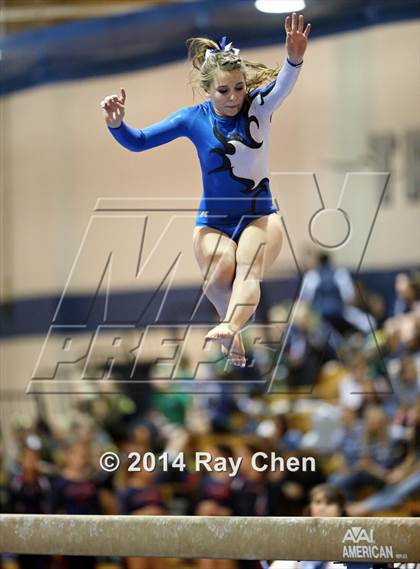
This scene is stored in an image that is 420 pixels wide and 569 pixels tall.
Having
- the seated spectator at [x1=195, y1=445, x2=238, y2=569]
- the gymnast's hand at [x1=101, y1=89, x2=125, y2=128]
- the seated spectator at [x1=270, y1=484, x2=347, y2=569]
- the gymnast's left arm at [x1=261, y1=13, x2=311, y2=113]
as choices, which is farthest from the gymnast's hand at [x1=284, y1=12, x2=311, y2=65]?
the seated spectator at [x1=195, y1=445, x2=238, y2=569]

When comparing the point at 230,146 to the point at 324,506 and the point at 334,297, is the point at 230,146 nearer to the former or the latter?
the point at 324,506

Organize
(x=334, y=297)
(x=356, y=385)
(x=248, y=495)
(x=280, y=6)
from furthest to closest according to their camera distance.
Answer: (x=334, y=297)
(x=356, y=385)
(x=248, y=495)
(x=280, y=6)

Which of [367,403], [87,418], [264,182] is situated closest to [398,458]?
[367,403]

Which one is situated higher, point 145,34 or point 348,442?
point 145,34

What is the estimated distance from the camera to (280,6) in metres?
4.29

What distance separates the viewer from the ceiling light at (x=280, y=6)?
165 inches

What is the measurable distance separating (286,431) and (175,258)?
7.60ft

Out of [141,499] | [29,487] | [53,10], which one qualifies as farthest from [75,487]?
[53,10]

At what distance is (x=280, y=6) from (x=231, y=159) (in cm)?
84

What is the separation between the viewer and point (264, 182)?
3840mm

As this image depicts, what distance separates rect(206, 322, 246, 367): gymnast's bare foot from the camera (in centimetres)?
366

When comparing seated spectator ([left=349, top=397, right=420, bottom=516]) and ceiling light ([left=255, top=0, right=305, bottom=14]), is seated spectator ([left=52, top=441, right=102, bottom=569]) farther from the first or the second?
ceiling light ([left=255, top=0, right=305, bottom=14])

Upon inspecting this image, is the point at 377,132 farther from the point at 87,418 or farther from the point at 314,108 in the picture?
the point at 87,418

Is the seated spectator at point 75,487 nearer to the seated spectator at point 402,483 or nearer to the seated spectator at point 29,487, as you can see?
the seated spectator at point 29,487
